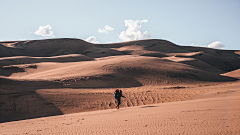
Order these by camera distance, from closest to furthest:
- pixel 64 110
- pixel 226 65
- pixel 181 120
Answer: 1. pixel 181 120
2. pixel 64 110
3. pixel 226 65

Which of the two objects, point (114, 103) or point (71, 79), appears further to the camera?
point (71, 79)

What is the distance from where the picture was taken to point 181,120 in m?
6.51

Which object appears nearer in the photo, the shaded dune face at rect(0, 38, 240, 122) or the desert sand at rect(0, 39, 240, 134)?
the desert sand at rect(0, 39, 240, 134)

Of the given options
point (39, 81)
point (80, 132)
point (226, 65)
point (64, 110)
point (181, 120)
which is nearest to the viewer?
point (80, 132)

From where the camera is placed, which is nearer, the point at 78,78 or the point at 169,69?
the point at 78,78

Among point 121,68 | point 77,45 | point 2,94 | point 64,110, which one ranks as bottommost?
point 64,110

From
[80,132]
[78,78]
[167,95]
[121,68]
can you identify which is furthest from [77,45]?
[80,132]

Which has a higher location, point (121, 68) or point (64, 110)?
Answer: point (121, 68)

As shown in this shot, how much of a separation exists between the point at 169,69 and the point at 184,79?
3287mm

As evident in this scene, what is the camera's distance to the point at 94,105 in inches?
496

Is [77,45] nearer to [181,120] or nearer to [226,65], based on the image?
[226,65]

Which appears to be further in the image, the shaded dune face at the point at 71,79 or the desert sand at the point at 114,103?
the shaded dune face at the point at 71,79

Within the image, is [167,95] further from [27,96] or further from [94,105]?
[27,96]

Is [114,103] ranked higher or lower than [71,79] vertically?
lower
